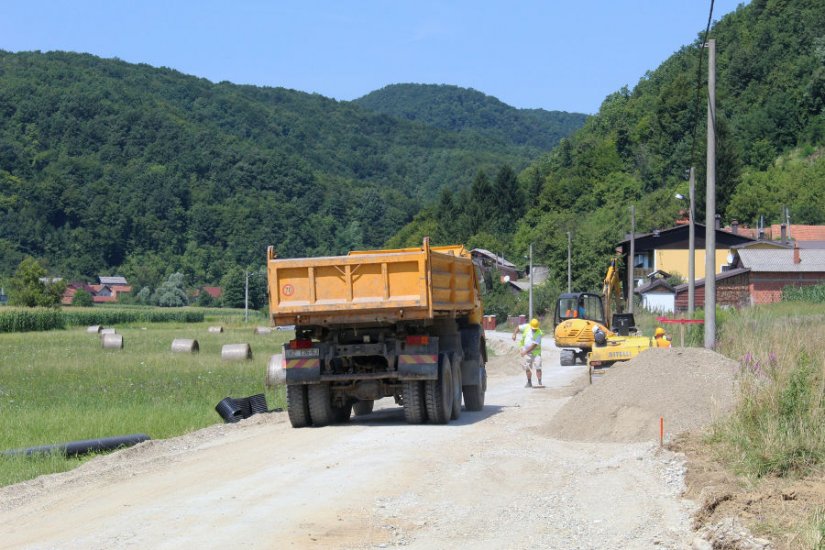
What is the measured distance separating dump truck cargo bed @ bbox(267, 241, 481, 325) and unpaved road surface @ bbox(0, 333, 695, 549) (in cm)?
180

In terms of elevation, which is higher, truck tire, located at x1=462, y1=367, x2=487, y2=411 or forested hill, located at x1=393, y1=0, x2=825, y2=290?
forested hill, located at x1=393, y1=0, x2=825, y2=290

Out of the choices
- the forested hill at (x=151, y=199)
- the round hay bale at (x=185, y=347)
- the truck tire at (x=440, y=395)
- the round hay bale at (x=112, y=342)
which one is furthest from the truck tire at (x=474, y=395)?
the forested hill at (x=151, y=199)

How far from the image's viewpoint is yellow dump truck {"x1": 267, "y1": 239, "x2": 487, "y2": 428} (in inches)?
663

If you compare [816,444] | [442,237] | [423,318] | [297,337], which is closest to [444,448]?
[423,318]

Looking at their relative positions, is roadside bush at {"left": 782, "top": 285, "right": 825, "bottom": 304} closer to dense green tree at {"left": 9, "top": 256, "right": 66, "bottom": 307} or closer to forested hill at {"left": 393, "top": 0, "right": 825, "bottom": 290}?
forested hill at {"left": 393, "top": 0, "right": 825, "bottom": 290}

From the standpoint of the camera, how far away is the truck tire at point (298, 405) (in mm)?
17734

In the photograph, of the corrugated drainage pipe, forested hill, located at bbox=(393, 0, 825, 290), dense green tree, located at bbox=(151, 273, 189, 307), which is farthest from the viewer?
dense green tree, located at bbox=(151, 273, 189, 307)

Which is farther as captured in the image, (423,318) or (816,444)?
(423,318)

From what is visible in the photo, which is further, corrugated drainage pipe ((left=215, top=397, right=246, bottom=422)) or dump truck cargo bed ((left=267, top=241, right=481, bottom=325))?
corrugated drainage pipe ((left=215, top=397, right=246, bottom=422))

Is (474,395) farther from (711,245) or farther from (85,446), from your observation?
(711,245)

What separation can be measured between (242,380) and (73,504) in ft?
60.3

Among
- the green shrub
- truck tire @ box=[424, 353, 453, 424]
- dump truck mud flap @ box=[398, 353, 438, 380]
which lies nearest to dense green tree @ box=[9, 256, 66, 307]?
the green shrub

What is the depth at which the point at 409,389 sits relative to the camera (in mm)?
17531

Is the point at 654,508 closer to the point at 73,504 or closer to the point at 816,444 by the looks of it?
the point at 816,444
